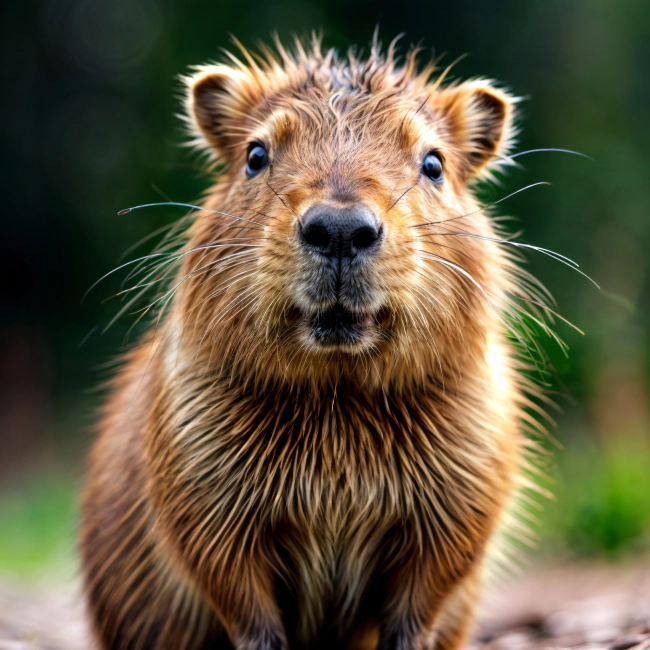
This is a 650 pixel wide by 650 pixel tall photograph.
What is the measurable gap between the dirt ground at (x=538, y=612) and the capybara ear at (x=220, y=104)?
251cm

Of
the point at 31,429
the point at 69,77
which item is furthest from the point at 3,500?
the point at 69,77

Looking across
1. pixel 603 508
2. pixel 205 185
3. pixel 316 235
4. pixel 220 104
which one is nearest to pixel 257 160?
pixel 220 104

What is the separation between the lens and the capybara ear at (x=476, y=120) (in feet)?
13.4

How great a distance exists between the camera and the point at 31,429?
12.2 metres

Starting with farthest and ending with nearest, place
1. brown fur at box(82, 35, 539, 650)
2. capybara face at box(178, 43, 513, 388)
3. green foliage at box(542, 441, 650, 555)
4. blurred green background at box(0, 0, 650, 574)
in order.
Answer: blurred green background at box(0, 0, 650, 574), green foliage at box(542, 441, 650, 555), brown fur at box(82, 35, 539, 650), capybara face at box(178, 43, 513, 388)

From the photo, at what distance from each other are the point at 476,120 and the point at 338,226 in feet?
5.50

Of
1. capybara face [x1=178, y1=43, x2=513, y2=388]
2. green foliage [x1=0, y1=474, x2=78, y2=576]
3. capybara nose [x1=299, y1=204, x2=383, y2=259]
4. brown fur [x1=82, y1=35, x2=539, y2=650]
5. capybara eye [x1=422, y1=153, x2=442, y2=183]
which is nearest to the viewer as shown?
capybara nose [x1=299, y1=204, x2=383, y2=259]

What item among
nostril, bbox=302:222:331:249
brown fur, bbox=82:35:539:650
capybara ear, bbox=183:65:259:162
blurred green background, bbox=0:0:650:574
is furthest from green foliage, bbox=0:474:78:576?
nostril, bbox=302:222:331:249

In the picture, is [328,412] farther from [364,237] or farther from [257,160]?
[257,160]

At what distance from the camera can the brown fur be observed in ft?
10.5

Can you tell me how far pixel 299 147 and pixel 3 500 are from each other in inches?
320

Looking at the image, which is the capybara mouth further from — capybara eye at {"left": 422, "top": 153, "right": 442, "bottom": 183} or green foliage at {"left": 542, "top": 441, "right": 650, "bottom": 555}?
green foliage at {"left": 542, "top": 441, "right": 650, "bottom": 555}

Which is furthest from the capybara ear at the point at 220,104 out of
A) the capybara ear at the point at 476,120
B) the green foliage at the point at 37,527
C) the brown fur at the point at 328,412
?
the green foliage at the point at 37,527

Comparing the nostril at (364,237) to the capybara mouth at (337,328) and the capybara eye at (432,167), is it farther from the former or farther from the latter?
the capybara eye at (432,167)
